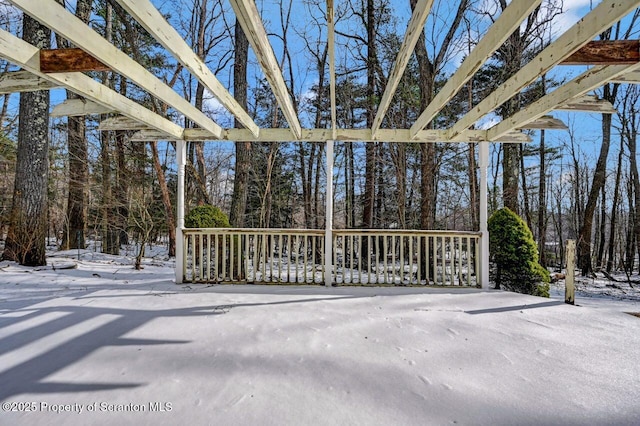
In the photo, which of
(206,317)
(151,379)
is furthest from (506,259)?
(151,379)

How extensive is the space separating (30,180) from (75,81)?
11.5 ft

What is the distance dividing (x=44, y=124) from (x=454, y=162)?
9505 millimetres

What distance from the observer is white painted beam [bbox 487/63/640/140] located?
8.64ft

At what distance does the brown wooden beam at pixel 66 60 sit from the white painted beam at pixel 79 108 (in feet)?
2.90

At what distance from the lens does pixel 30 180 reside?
16.6ft

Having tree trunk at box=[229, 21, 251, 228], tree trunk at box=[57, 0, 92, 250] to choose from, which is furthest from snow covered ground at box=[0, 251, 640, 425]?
tree trunk at box=[57, 0, 92, 250]

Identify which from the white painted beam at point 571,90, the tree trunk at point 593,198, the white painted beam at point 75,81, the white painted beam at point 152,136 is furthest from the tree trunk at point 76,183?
the tree trunk at point 593,198

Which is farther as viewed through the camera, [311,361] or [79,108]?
[79,108]

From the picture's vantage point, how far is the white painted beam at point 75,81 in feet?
7.58

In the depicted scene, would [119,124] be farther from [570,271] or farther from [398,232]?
[570,271]

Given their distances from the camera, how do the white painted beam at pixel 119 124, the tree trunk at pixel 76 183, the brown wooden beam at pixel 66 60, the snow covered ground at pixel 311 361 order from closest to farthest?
the snow covered ground at pixel 311 361 < the brown wooden beam at pixel 66 60 < the white painted beam at pixel 119 124 < the tree trunk at pixel 76 183

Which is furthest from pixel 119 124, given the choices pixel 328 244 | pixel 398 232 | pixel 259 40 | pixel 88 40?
pixel 398 232

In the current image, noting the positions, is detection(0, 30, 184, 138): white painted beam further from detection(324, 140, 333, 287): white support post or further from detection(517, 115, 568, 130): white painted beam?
detection(517, 115, 568, 130): white painted beam

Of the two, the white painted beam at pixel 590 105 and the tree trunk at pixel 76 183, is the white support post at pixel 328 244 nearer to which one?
the white painted beam at pixel 590 105
